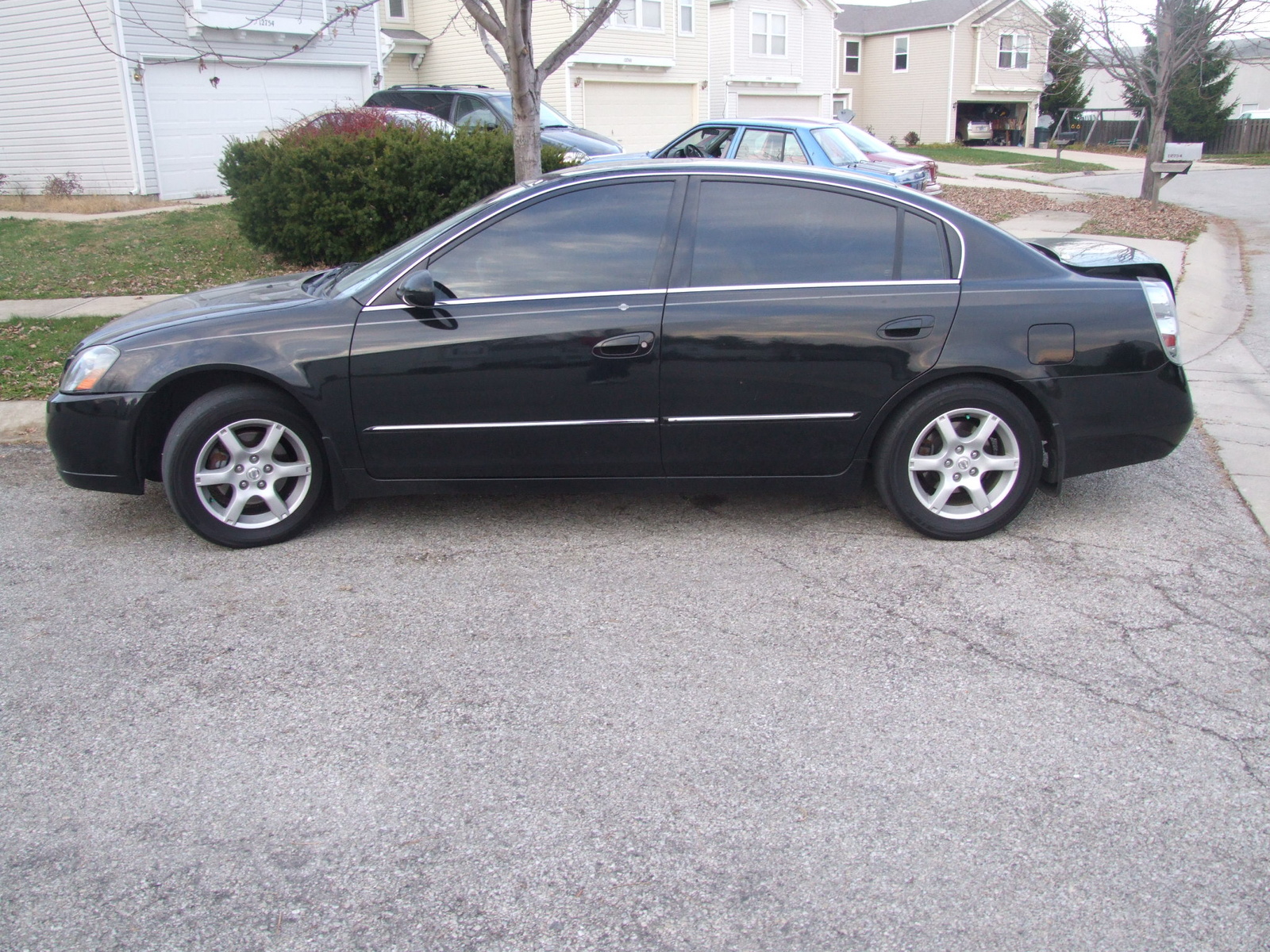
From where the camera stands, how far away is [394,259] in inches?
192

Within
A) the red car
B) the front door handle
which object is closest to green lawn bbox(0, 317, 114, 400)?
the front door handle

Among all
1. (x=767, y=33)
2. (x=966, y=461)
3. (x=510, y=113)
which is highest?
(x=767, y=33)

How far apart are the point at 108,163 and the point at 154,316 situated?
1597 cm

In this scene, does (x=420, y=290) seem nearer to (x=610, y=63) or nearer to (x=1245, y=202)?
(x=1245, y=202)

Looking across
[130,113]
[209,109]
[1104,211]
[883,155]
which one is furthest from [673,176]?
[209,109]

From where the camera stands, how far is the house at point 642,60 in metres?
28.1

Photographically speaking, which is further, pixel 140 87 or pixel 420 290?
pixel 140 87

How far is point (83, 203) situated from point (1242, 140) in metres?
43.0

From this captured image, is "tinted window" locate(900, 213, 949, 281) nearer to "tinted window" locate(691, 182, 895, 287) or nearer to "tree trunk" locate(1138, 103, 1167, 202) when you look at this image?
"tinted window" locate(691, 182, 895, 287)

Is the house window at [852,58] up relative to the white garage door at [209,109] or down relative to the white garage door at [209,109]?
up

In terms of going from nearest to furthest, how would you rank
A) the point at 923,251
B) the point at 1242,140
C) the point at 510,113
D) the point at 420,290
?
the point at 420,290 → the point at 923,251 → the point at 510,113 → the point at 1242,140

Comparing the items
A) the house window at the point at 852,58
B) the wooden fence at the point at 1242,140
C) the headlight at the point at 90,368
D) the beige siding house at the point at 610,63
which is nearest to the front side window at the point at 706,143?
the headlight at the point at 90,368

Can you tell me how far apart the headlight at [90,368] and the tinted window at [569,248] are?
4.96ft

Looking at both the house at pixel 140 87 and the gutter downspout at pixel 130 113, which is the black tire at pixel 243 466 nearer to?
the house at pixel 140 87
